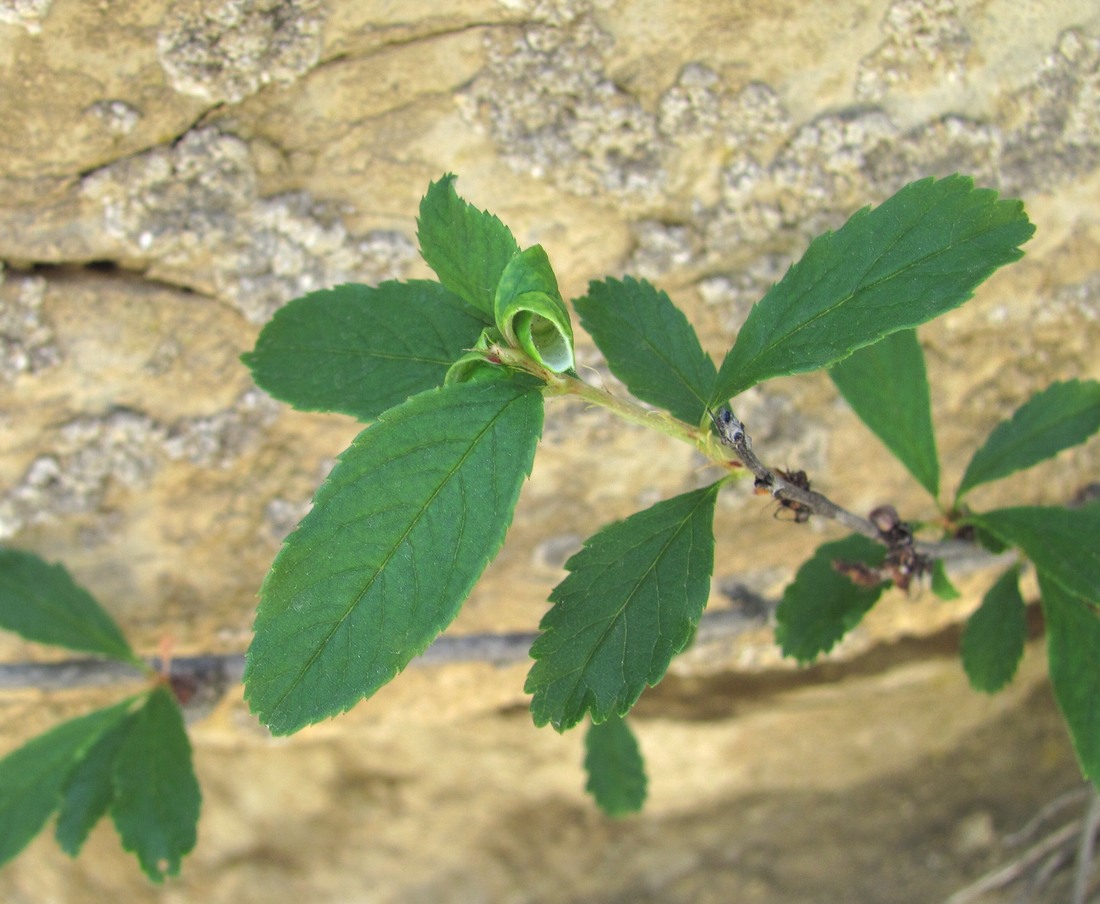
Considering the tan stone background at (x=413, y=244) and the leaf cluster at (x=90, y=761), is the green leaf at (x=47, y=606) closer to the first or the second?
the leaf cluster at (x=90, y=761)

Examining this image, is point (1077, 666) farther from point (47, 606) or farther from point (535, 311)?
point (47, 606)

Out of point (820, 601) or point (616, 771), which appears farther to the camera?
point (616, 771)

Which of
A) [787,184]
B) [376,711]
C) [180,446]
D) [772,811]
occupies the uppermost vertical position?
[787,184]

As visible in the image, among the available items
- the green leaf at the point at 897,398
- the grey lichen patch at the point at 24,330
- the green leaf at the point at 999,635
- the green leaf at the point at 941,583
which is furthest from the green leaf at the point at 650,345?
the grey lichen patch at the point at 24,330

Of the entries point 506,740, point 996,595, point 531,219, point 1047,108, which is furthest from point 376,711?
point 1047,108

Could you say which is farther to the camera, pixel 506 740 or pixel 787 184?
pixel 506 740

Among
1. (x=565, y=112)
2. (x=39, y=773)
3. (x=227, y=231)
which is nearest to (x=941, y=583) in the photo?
(x=565, y=112)

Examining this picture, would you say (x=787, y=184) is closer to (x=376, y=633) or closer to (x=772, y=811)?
(x=376, y=633)
